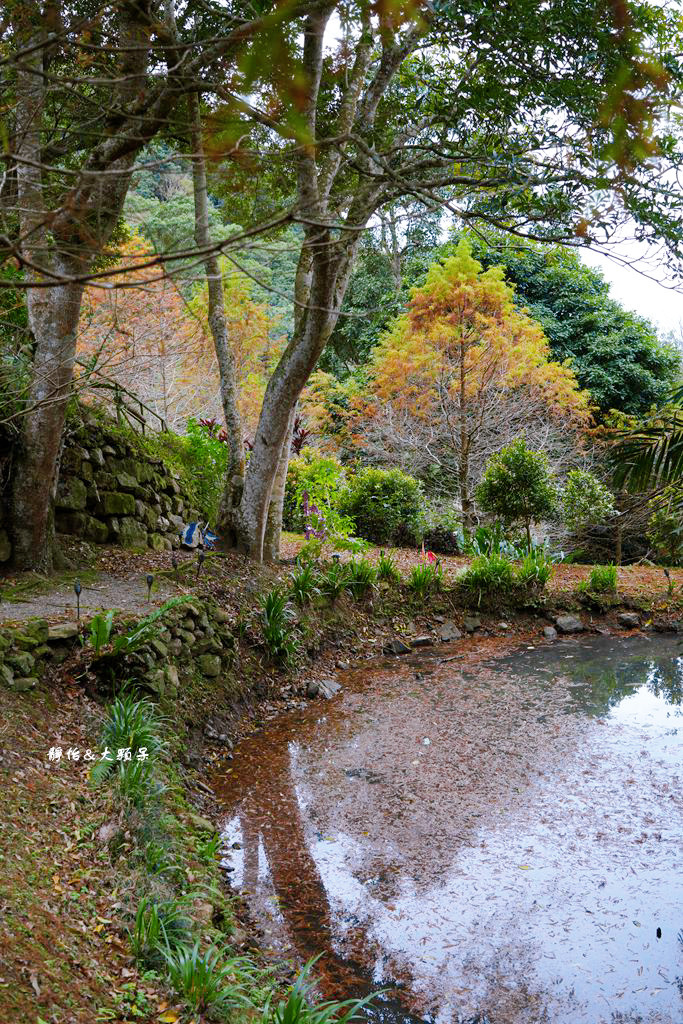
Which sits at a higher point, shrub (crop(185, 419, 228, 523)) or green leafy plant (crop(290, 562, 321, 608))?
shrub (crop(185, 419, 228, 523))

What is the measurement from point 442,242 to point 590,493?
788 centimetres

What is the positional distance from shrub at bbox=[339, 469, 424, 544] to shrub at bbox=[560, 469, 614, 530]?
2084mm

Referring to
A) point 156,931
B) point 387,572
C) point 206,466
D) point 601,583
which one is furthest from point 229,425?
point 156,931

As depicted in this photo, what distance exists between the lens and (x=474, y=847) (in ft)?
13.8

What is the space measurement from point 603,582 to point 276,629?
4.66 m

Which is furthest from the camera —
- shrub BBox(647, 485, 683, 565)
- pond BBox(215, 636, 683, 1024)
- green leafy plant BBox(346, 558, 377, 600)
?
green leafy plant BBox(346, 558, 377, 600)

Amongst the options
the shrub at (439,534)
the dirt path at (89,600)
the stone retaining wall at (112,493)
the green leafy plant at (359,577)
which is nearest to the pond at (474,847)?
the dirt path at (89,600)

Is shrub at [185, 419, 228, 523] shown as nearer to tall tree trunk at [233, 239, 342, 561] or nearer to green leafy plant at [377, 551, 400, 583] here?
tall tree trunk at [233, 239, 342, 561]

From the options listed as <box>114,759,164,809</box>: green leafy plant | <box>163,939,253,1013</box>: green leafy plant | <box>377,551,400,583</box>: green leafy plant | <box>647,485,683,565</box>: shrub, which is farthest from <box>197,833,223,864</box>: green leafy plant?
<box>377,551,400,583</box>: green leafy plant

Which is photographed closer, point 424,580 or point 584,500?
point 424,580

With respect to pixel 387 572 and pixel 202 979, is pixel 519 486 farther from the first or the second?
pixel 202 979

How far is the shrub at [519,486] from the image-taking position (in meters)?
9.86

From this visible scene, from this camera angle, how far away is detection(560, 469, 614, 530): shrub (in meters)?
10.2

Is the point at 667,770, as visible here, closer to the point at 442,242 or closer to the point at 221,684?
the point at 221,684
